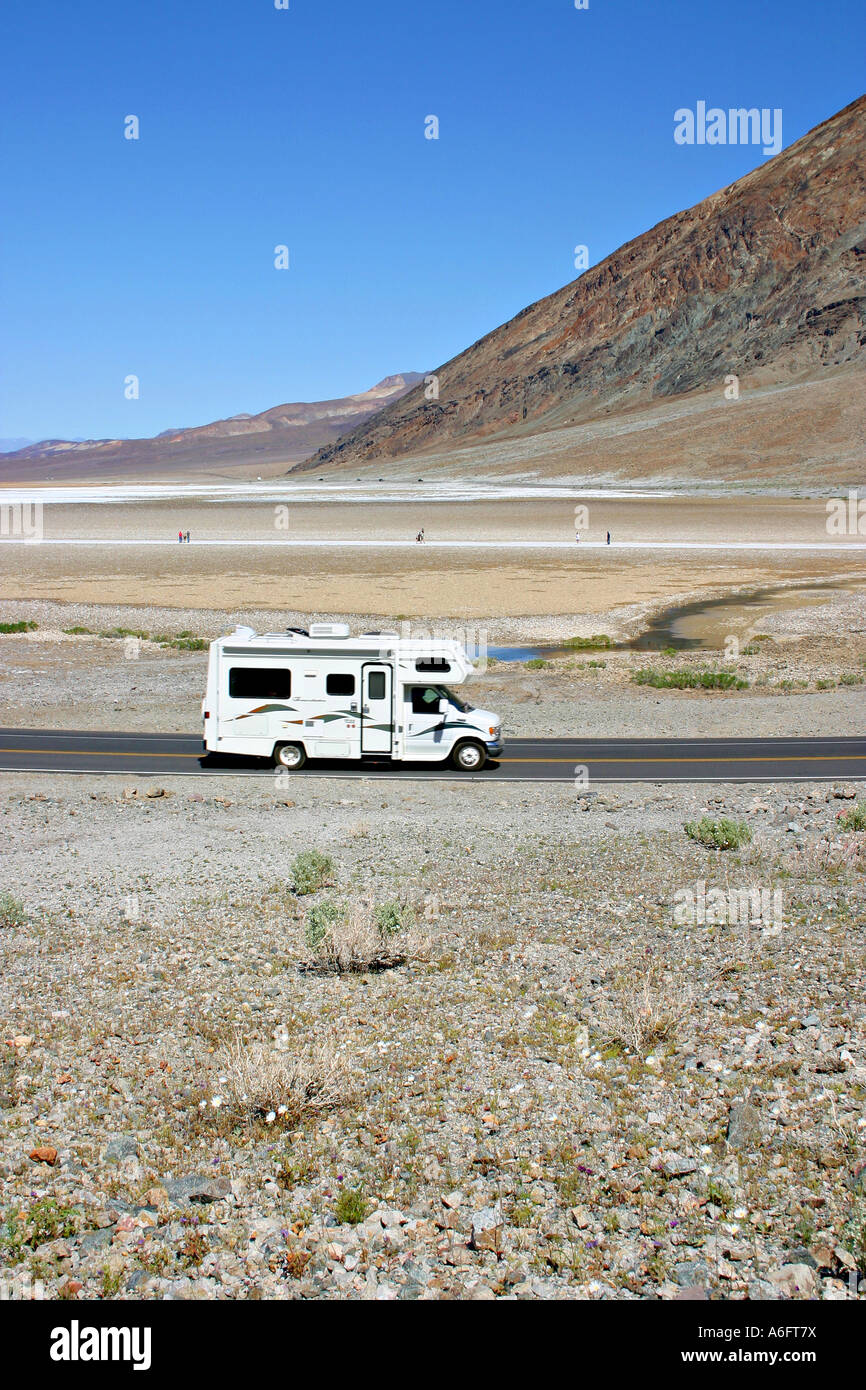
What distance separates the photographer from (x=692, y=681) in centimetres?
3488

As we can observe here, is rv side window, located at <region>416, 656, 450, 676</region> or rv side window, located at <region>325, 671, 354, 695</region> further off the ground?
rv side window, located at <region>416, 656, 450, 676</region>

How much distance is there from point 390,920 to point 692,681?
931 inches

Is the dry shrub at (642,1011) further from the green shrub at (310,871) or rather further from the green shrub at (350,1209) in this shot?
the green shrub at (310,871)

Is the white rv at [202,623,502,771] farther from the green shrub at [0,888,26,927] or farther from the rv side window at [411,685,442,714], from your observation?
the green shrub at [0,888,26,927]

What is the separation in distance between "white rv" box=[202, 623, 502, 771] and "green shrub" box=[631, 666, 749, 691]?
12.0 m

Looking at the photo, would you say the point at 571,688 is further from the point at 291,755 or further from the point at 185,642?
the point at 185,642

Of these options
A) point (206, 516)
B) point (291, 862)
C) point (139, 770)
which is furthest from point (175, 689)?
point (206, 516)

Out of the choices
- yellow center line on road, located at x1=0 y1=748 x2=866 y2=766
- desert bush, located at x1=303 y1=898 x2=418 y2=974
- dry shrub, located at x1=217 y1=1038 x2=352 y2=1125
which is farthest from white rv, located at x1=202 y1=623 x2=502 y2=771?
dry shrub, located at x1=217 y1=1038 x2=352 y2=1125

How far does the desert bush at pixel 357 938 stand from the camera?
1242 cm

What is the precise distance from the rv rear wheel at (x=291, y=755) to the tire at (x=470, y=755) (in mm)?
3446

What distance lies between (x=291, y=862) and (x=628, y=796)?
795 cm

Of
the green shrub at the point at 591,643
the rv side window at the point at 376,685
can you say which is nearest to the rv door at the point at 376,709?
the rv side window at the point at 376,685

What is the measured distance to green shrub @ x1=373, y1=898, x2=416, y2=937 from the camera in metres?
13.1
